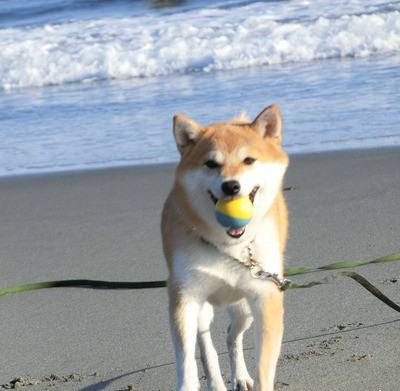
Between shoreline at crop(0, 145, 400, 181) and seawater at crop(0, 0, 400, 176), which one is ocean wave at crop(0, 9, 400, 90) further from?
shoreline at crop(0, 145, 400, 181)

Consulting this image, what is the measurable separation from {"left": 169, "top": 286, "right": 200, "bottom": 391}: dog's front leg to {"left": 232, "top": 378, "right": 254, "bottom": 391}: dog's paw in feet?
0.89

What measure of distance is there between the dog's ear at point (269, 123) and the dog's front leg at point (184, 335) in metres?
0.79

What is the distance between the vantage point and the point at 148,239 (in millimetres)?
4754

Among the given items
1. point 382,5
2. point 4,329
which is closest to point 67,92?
point 382,5

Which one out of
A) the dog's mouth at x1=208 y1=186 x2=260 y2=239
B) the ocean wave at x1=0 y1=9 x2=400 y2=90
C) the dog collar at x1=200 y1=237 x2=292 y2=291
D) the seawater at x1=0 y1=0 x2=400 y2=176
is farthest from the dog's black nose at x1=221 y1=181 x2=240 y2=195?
the ocean wave at x1=0 y1=9 x2=400 y2=90

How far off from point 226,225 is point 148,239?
2.16 m

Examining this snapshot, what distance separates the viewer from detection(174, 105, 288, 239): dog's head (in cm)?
267

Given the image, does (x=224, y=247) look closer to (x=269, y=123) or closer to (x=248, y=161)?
(x=248, y=161)

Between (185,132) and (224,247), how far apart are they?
1.75 ft

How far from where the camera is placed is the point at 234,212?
8.55 ft

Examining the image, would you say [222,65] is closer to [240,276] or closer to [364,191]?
[364,191]

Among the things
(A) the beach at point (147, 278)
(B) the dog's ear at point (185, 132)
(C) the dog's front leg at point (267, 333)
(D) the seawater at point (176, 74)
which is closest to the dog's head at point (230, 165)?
(B) the dog's ear at point (185, 132)

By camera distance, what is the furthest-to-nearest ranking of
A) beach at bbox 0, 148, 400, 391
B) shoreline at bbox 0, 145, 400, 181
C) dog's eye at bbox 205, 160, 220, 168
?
shoreline at bbox 0, 145, 400, 181, beach at bbox 0, 148, 400, 391, dog's eye at bbox 205, 160, 220, 168

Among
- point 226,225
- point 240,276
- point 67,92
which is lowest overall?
point 67,92
